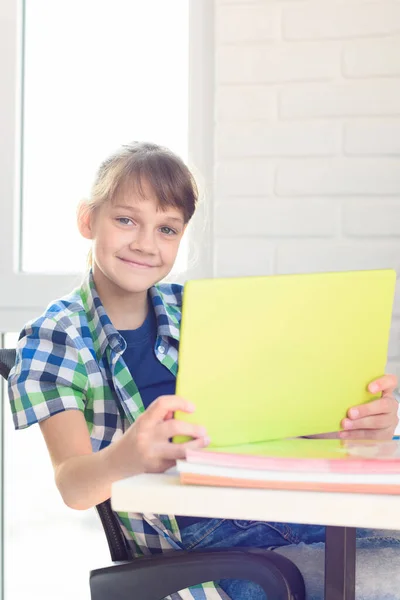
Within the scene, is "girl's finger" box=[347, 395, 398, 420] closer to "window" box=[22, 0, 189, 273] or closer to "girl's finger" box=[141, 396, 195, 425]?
"girl's finger" box=[141, 396, 195, 425]

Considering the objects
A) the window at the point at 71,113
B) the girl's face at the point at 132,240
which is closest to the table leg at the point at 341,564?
the girl's face at the point at 132,240

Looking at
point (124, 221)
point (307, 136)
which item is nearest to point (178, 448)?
point (124, 221)

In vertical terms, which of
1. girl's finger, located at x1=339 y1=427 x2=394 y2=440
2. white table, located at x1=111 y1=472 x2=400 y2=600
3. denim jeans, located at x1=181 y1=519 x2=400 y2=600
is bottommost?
denim jeans, located at x1=181 y1=519 x2=400 y2=600

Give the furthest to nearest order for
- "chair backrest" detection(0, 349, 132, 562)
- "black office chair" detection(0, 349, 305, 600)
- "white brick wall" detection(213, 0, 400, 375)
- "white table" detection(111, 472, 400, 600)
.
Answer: "white brick wall" detection(213, 0, 400, 375) → "chair backrest" detection(0, 349, 132, 562) → "black office chair" detection(0, 349, 305, 600) → "white table" detection(111, 472, 400, 600)

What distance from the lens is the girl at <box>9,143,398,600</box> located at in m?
0.89

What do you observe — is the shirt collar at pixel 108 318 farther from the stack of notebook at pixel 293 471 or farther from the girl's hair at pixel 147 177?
the stack of notebook at pixel 293 471

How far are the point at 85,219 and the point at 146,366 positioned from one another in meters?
0.28

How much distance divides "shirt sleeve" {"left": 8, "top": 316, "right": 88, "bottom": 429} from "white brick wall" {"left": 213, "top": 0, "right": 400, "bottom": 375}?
93cm

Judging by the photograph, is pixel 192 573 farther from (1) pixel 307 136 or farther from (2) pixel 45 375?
(1) pixel 307 136

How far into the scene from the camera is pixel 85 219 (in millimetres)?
1404

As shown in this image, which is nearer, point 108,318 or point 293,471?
A: point 293,471

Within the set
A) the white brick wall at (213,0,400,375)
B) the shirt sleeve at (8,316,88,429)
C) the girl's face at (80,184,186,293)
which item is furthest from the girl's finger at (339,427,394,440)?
the white brick wall at (213,0,400,375)

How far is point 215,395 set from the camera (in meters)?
0.75

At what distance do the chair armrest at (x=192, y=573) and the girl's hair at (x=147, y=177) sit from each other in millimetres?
627
